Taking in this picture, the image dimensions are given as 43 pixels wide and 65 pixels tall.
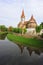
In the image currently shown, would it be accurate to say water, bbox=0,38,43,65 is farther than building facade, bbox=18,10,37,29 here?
No

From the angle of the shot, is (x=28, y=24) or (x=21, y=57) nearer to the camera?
(x=21, y=57)

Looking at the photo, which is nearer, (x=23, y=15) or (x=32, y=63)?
(x=32, y=63)

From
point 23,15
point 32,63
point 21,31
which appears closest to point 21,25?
point 23,15

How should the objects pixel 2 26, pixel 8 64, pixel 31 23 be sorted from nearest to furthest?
1. pixel 8 64
2. pixel 31 23
3. pixel 2 26

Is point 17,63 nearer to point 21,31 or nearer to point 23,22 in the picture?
point 21,31

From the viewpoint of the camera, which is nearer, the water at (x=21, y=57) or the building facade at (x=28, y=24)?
the water at (x=21, y=57)

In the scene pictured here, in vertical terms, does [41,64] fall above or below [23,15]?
below

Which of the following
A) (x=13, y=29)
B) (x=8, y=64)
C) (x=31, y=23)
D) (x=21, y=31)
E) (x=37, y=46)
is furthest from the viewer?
(x=31, y=23)

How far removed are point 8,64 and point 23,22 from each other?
169 feet

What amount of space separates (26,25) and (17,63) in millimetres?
48537

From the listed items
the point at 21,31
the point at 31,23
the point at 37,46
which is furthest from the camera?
the point at 31,23

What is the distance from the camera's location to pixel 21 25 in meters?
61.8

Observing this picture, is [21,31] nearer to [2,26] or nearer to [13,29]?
[13,29]

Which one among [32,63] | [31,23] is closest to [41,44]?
[32,63]
